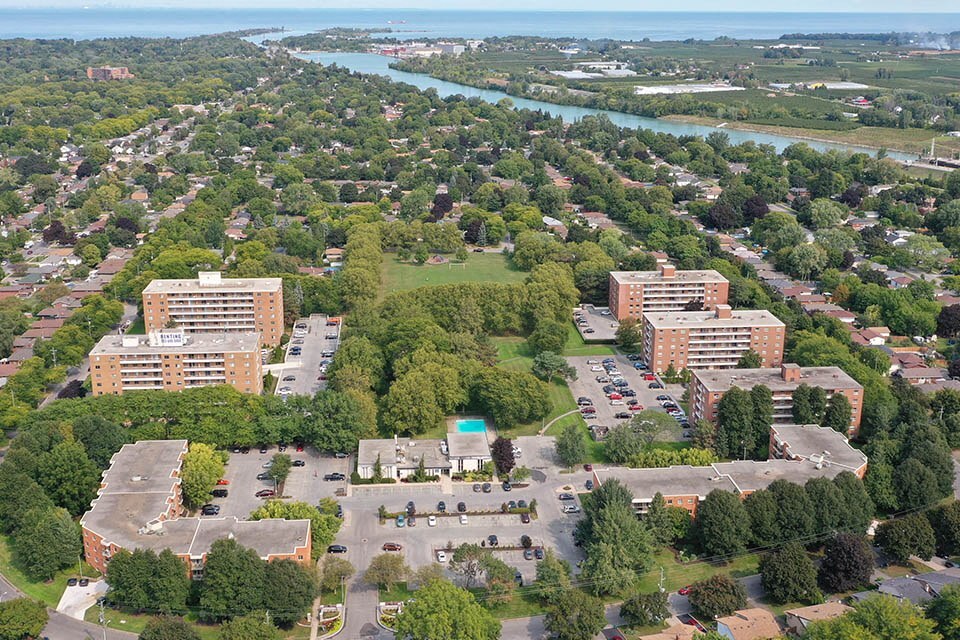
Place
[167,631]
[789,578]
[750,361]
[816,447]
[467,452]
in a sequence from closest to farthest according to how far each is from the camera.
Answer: [167,631] → [789,578] → [816,447] → [467,452] → [750,361]

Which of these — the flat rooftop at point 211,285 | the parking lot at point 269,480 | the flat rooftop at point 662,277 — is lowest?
the parking lot at point 269,480

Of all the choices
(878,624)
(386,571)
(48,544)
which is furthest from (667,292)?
(48,544)

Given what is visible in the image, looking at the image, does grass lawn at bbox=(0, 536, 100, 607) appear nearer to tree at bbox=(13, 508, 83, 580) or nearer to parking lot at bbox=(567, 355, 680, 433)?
tree at bbox=(13, 508, 83, 580)

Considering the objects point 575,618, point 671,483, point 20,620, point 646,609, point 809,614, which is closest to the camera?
point 20,620

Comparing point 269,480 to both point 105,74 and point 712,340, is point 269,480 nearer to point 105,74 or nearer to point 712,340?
point 712,340

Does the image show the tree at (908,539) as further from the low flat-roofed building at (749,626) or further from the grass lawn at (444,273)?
the grass lawn at (444,273)

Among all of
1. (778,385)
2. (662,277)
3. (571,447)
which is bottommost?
(571,447)

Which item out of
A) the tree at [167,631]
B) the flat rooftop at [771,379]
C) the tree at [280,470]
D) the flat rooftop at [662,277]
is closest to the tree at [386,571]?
the tree at [167,631]
